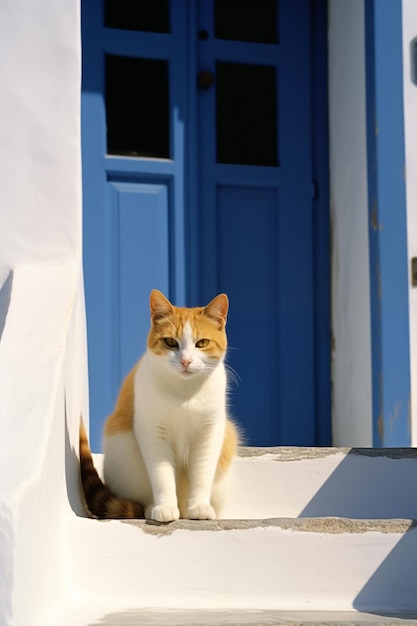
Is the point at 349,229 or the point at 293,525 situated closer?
the point at 293,525

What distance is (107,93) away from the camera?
375 centimetres

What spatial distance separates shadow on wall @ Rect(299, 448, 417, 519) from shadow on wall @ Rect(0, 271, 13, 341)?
1141mm

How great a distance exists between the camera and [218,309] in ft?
8.71

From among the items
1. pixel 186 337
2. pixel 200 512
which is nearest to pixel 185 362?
pixel 186 337

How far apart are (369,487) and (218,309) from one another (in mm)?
755

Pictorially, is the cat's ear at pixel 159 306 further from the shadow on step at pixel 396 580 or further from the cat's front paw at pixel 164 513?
the shadow on step at pixel 396 580

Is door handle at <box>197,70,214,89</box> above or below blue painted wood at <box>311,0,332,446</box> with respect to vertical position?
above

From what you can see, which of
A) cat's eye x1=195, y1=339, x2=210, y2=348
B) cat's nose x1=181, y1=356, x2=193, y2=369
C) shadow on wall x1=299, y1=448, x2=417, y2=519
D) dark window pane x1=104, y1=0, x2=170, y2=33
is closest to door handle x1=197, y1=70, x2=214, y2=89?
dark window pane x1=104, y1=0, x2=170, y2=33

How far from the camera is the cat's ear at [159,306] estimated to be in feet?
8.48

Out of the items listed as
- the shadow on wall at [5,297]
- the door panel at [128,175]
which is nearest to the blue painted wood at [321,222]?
the door panel at [128,175]

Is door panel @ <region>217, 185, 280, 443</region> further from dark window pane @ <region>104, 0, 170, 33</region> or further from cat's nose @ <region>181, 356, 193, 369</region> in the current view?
cat's nose @ <region>181, 356, 193, 369</region>

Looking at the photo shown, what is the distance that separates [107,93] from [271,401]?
1568 mm

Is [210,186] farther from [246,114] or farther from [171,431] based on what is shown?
A: [171,431]

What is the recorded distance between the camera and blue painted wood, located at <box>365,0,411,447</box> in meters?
3.26
